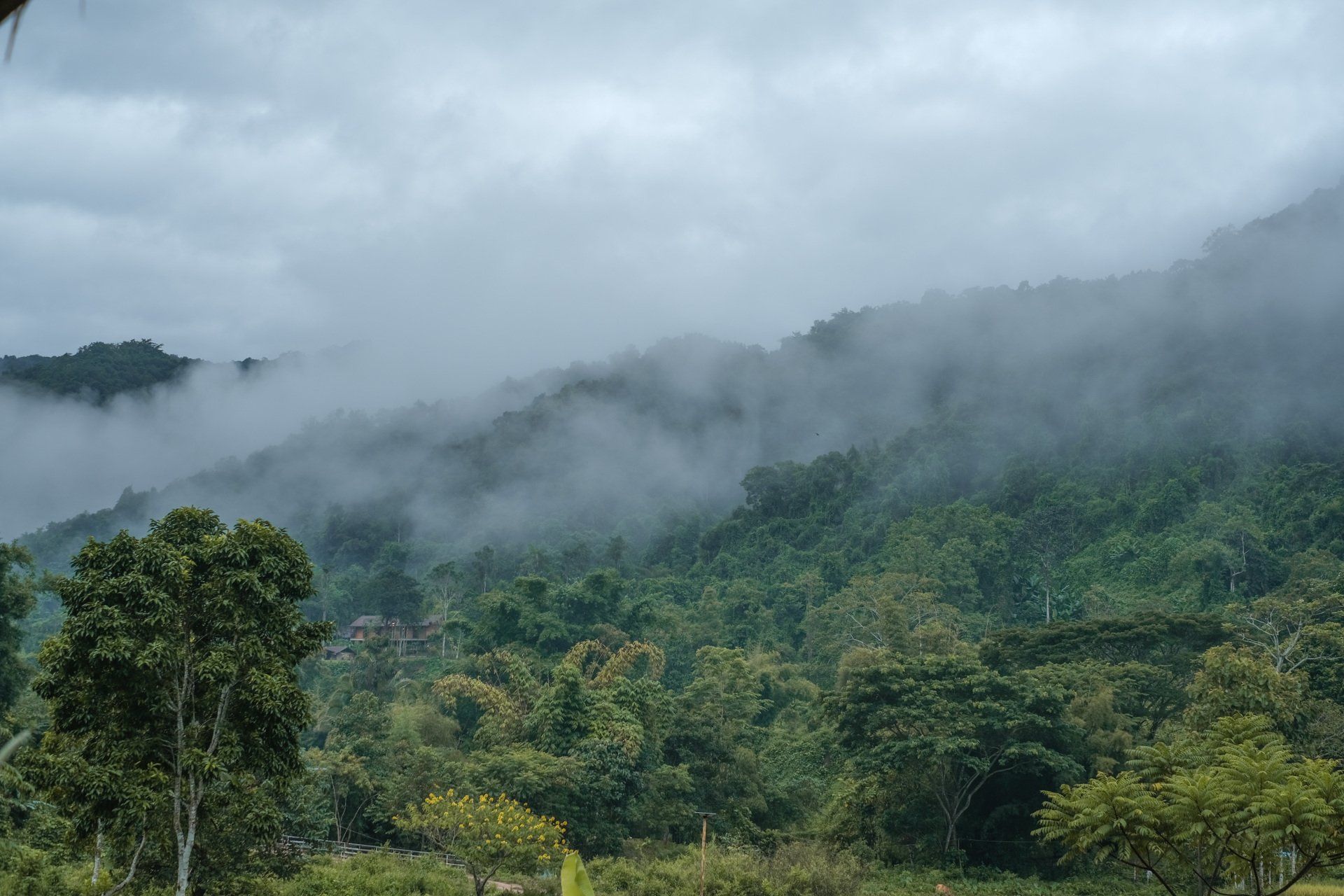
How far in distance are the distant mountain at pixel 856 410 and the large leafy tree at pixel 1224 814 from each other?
1534 inches

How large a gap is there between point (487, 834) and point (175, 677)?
8.80 metres

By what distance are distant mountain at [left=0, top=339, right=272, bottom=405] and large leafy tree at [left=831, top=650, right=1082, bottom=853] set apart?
98.9 meters

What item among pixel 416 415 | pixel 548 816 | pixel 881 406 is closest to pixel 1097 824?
pixel 548 816

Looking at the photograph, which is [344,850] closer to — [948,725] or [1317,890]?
[948,725]

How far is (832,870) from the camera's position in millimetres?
20047

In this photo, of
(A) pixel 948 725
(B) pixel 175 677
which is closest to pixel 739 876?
(A) pixel 948 725

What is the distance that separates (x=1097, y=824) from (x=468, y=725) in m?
22.9

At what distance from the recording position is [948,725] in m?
25.4

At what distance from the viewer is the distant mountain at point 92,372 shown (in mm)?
102062

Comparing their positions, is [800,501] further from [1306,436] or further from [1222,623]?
[1222,623]

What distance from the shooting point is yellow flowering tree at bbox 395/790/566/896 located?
18812mm

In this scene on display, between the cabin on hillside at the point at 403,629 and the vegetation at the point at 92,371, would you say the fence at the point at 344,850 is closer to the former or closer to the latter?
the cabin on hillside at the point at 403,629

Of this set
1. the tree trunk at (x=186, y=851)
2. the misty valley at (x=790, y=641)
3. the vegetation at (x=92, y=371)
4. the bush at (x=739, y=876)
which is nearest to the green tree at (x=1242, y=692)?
the misty valley at (x=790, y=641)

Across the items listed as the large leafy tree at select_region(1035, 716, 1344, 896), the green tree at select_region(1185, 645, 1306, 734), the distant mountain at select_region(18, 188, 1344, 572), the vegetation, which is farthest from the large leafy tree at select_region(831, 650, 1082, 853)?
the vegetation
